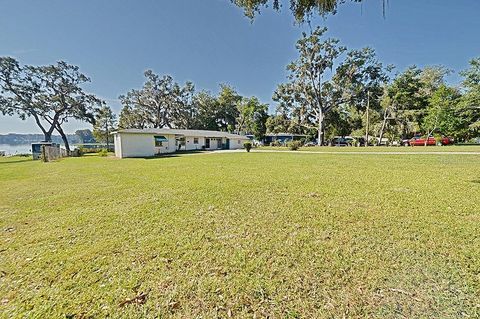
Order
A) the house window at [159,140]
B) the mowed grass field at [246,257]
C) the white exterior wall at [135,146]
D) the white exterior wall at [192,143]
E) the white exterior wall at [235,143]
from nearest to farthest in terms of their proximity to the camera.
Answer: the mowed grass field at [246,257]
the white exterior wall at [135,146]
the house window at [159,140]
the white exterior wall at [192,143]
the white exterior wall at [235,143]

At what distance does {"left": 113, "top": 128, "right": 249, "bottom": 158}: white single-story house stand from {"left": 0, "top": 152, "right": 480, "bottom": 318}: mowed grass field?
17.7 meters

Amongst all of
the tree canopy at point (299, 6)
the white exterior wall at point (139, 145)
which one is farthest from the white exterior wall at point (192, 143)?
the tree canopy at point (299, 6)

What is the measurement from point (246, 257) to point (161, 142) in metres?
25.4

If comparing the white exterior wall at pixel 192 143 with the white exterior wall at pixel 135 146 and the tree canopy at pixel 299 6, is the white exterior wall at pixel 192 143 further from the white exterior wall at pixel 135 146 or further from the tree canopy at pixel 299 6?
the tree canopy at pixel 299 6

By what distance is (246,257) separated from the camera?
9.92ft

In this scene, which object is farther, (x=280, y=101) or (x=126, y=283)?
(x=280, y=101)

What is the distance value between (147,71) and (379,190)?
44492mm

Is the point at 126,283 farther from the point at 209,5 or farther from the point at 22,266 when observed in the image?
the point at 209,5

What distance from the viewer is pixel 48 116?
34.7 meters

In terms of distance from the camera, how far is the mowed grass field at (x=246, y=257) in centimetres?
215

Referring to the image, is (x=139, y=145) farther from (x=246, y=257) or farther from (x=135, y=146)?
(x=246, y=257)

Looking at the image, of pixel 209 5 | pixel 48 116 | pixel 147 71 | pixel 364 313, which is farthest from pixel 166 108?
pixel 364 313

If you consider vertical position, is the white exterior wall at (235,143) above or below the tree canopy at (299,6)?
below

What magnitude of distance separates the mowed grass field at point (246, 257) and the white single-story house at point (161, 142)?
58.2 ft
